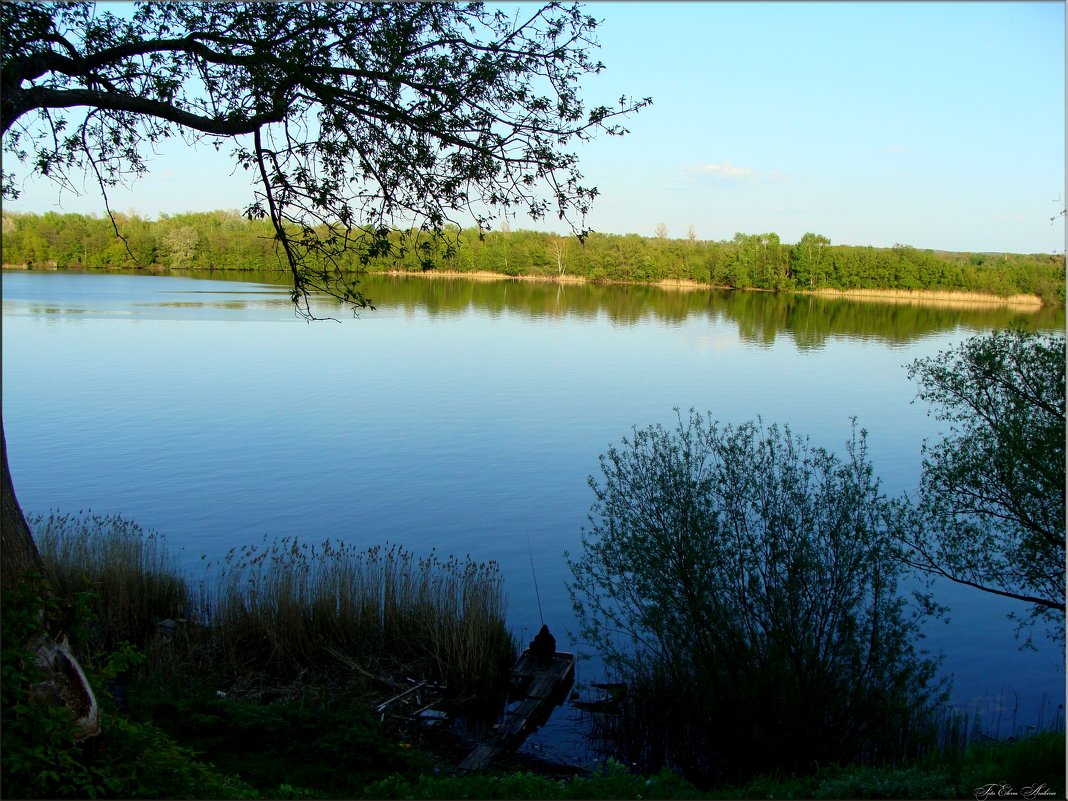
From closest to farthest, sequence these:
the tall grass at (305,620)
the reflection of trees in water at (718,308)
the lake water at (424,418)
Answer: the tall grass at (305,620), the lake water at (424,418), the reflection of trees in water at (718,308)

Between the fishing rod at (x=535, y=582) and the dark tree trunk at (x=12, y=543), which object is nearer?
the dark tree trunk at (x=12, y=543)

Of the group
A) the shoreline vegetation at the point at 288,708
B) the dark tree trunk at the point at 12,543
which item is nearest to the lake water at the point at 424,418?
the shoreline vegetation at the point at 288,708

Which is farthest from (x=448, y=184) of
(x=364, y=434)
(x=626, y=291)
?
(x=626, y=291)

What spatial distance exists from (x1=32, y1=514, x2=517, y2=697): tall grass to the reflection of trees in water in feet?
121

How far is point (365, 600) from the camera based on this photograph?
10266 millimetres

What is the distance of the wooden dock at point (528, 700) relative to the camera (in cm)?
816

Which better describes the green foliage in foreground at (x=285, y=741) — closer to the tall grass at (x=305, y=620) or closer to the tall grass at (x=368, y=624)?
the tall grass at (x=305, y=620)

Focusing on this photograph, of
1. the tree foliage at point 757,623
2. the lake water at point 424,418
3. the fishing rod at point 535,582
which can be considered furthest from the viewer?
the lake water at point 424,418

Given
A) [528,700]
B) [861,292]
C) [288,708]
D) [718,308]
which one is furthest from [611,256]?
[288,708]

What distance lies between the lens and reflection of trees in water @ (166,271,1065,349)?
51.0 meters

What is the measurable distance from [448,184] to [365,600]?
4.97 m

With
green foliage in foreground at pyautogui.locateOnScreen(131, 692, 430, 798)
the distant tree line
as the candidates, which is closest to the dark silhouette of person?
green foliage in foreground at pyautogui.locateOnScreen(131, 692, 430, 798)

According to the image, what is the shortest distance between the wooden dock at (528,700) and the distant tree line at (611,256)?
182 ft

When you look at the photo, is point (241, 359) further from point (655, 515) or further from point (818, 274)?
point (818, 274)
